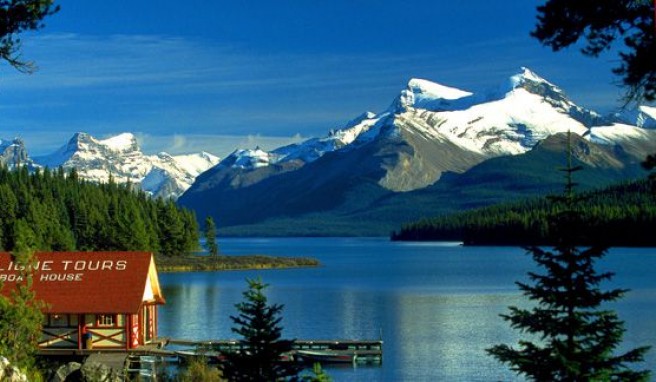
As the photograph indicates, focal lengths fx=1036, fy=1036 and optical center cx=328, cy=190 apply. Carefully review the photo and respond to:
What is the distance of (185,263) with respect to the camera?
156 metres

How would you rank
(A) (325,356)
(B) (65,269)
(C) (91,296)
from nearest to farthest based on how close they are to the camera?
1. (C) (91,296)
2. (B) (65,269)
3. (A) (325,356)

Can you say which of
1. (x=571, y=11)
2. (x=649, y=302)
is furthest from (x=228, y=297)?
(x=571, y=11)

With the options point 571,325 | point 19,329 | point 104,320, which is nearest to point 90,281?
point 104,320

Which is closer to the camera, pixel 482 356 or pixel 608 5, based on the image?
pixel 608 5

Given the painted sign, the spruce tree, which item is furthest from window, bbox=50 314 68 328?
the spruce tree

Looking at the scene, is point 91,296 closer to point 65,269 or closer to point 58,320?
point 58,320

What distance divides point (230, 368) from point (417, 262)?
155117 millimetres

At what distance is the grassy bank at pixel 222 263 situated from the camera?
153m

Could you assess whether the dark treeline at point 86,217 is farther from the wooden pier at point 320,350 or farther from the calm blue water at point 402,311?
the wooden pier at point 320,350

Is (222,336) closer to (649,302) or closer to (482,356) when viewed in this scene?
(482,356)

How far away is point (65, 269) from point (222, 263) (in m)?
104

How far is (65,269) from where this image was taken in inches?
2126

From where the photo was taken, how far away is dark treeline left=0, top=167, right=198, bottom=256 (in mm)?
137625

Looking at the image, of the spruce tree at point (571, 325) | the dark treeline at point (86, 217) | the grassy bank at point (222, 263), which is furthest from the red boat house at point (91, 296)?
the grassy bank at point (222, 263)
